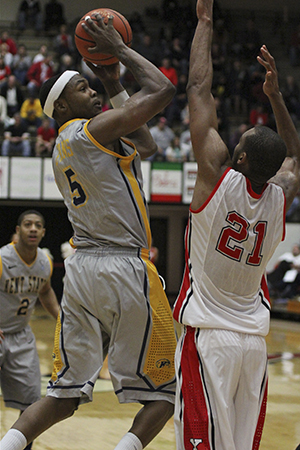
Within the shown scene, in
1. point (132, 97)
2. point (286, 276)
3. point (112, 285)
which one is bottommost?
point (286, 276)

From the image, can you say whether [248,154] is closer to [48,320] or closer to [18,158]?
[48,320]

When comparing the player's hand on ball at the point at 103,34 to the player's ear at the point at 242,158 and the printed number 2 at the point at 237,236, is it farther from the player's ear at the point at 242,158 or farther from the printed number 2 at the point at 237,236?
the printed number 2 at the point at 237,236

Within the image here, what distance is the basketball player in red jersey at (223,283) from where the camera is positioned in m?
2.65

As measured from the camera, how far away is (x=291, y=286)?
1380cm

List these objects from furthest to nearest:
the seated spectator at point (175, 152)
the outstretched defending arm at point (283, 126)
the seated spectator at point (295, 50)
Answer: the seated spectator at point (295, 50)
the seated spectator at point (175, 152)
the outstretched defending arm at point (283, 126)

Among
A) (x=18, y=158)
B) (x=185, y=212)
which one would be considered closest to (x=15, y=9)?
(x=18, y=158)

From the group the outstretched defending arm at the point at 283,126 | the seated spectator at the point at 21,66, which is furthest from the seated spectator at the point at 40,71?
the outstretched defending arm at the point at 283,126

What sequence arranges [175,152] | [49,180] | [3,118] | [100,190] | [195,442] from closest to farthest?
1. [195,442]
2. [100,190]
3. [49,180]
4. [175,152]
5. [3,118]

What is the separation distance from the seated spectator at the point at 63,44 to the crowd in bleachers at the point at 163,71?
3 cm

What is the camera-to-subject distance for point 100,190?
10.3 ft

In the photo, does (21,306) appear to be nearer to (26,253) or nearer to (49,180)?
(26,253)

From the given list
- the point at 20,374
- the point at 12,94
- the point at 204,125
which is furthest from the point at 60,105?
the point at 12,94

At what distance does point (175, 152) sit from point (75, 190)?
1262 centimetres

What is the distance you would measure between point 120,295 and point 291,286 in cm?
1125
